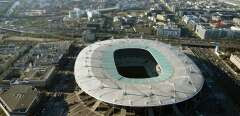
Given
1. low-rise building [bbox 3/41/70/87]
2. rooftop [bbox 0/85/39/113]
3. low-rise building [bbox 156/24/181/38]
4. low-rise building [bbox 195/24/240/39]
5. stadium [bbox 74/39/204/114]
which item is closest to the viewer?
stadium [bbox 74/39/204/114]

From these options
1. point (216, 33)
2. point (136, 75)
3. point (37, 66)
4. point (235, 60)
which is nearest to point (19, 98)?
point (37, 66)

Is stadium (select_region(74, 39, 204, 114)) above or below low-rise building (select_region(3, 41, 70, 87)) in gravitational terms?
above

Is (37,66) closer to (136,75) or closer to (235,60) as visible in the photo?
(136,75)

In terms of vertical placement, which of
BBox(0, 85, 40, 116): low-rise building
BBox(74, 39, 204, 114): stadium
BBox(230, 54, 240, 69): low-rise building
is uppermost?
BBox(74, 39, 204, 114): stadium

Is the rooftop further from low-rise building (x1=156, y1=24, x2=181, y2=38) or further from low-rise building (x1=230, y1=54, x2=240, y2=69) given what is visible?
low-rise building (x1=156, y1=24, x2=181, y2=38)

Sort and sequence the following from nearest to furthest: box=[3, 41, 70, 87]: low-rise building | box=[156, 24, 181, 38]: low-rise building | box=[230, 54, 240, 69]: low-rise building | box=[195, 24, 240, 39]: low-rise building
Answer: box=[3, 41, 70, 87]: low-rise building < box=[230, 54, 240, 69]: low-rise building < box=[195, 24, 240, 39]: low-rise building < box=[156, 24, 181, 38]: low-rise building

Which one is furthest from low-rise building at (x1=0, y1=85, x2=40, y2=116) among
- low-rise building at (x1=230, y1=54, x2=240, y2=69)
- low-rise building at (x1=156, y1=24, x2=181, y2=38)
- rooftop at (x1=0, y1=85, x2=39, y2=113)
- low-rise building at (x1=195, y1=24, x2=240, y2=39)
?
low-rise building at (x1=195, y1=24, x2=240, y2=39)

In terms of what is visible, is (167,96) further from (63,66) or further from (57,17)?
(57,17)

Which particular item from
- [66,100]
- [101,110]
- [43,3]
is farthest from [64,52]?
[43,3]
